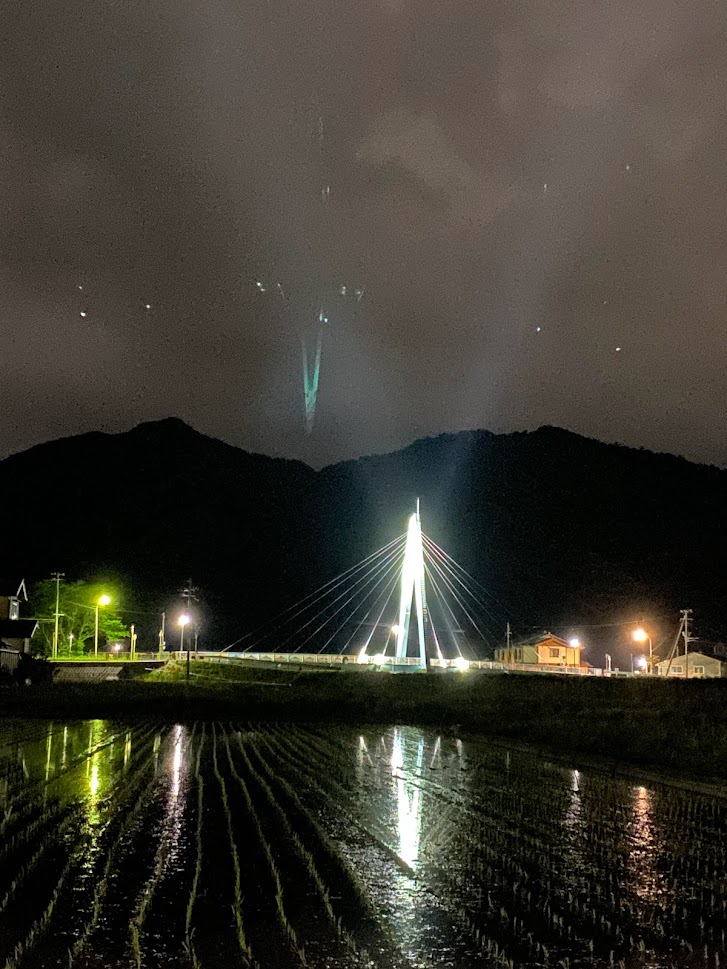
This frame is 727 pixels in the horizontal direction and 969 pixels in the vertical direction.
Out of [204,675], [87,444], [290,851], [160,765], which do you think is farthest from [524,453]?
[290,851]

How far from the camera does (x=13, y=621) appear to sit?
52.4m

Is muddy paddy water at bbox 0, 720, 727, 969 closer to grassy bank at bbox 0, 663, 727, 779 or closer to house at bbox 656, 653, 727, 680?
grassy bank at bbox 0, 663, 727, 779

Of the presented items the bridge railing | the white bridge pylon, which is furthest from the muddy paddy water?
the bridge railing

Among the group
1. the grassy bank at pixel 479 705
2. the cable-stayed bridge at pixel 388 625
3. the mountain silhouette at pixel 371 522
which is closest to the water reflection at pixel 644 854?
the grassy bank at pixel 479 705

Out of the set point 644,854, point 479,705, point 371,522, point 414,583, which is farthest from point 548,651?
point 371,522

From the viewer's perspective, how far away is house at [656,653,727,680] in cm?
5359

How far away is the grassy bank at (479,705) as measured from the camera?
796 inches

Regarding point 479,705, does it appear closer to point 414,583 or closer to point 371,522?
point 414,583

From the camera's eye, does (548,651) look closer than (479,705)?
No

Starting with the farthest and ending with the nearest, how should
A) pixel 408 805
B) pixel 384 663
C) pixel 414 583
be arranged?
pixel 384 663 → pixel 414 583 → pixel 408 805

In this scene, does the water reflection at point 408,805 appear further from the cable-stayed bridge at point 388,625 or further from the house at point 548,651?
the cable-stayed bridge at point 388,625

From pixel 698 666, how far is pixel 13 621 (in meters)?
37.9

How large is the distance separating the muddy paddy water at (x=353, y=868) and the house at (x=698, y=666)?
3953cm

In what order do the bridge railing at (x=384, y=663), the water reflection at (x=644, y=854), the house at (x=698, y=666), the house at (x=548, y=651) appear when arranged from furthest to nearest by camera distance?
the house at (x=548, y=651) < the house at (x=698, y=666) < the bridge railing at (x=384, y=663) < the water reflection at (x=644, y=854)
